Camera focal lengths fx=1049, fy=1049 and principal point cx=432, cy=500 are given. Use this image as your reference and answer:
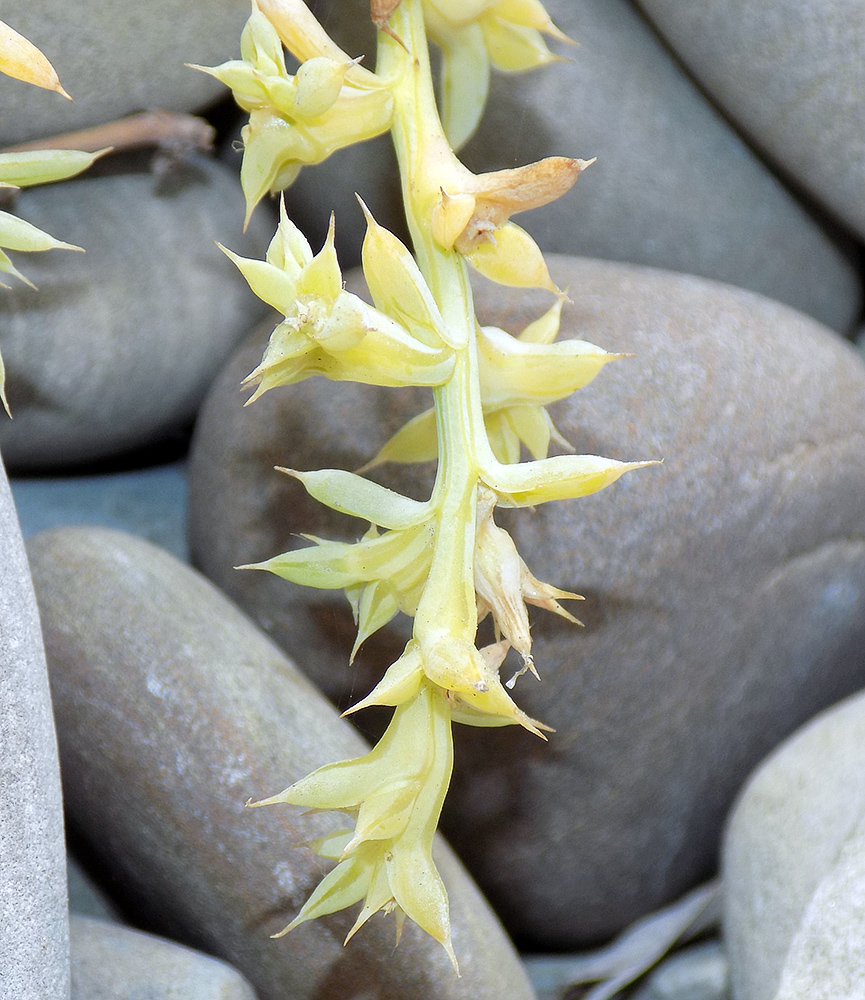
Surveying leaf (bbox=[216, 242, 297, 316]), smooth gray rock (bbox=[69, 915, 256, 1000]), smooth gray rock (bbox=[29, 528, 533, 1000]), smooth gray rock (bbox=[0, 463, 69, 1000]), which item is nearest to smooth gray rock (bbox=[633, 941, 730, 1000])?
smooth gray rock (bbox=[29, 528, 533, 1000])

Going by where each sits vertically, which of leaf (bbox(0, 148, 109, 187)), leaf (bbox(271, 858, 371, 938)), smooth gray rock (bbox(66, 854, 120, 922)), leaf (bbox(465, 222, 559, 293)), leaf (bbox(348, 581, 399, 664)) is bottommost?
smooth gray rock (bbox(66, 854, 120, 922))

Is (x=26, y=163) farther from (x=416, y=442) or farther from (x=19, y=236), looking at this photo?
(x=416, y=442)

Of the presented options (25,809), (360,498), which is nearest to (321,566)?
(360,498)

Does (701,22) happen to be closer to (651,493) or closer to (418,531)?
(651,493)

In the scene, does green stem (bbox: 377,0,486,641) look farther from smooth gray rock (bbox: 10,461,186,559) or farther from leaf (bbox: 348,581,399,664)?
smooth gray rock (bbox: 10,461,186,559)

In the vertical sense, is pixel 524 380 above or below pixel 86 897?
above

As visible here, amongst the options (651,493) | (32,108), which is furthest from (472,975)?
(32,108)
